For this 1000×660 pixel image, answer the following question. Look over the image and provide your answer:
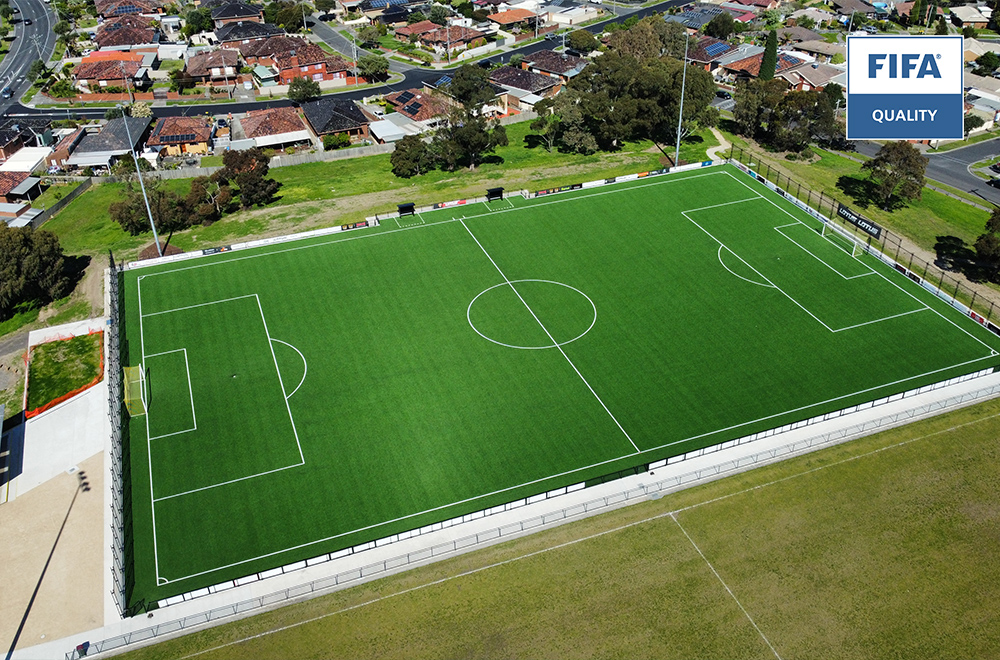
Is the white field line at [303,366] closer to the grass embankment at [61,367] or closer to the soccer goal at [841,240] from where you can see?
the grass embankment at [61,367]

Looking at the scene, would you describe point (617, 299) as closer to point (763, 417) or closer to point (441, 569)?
point (763, 417)

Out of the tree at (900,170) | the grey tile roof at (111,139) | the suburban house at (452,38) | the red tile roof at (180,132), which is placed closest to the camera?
the tree at (900,170)

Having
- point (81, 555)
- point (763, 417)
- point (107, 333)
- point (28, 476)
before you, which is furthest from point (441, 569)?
point (107, 333)

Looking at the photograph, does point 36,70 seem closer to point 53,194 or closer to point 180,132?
point 180,132

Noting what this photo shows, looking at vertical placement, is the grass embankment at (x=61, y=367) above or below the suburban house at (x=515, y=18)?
below

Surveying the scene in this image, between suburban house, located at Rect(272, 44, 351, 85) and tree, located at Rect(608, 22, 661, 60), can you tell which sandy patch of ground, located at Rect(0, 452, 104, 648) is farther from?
tree, located at Rect(608, 22, 661, 60)

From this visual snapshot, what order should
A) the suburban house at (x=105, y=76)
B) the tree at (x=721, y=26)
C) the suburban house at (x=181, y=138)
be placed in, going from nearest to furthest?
the suburban house at (x=181, y=138), the suburban house at (x=105, y=76), the tree at (x=721, y=26)

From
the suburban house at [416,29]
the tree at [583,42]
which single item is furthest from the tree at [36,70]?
the tree at [583,42]

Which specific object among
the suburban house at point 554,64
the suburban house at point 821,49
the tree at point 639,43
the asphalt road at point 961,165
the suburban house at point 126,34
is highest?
the suburban house at point 126,34

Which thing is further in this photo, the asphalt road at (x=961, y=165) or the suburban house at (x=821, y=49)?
the suburban house at (x=821, y=49)
